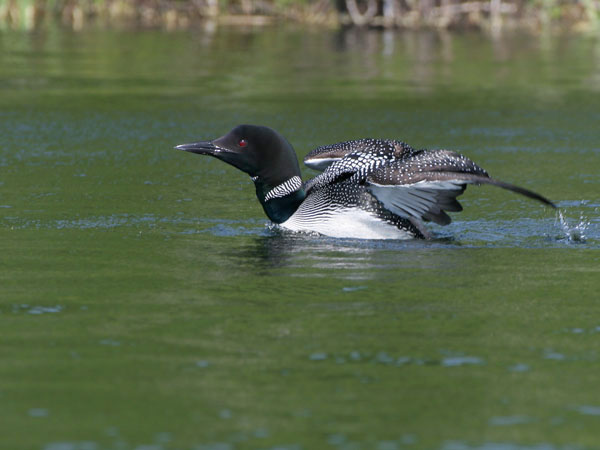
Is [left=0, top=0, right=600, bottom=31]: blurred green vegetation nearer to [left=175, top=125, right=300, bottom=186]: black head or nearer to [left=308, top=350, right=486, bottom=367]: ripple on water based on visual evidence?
[left=175, top=125, right=300, bottom=186]: black head

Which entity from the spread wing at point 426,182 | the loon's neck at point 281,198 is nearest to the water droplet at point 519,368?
the spread wing at point 426,182

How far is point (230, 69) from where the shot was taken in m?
17.5

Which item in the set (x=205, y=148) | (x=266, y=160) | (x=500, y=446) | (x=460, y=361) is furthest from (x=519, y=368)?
(x=205, y=148)

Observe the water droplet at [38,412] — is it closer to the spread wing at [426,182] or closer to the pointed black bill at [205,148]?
the spread wing at [426,182]

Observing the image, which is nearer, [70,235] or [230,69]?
[70,235]

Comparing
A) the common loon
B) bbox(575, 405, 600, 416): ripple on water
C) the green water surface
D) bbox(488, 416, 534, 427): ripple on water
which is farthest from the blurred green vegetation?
bbox(488, 416, 534, 427): ripple on water

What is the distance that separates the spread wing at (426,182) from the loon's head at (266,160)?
600 mm

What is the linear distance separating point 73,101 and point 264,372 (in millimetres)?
9834

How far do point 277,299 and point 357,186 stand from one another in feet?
5.28

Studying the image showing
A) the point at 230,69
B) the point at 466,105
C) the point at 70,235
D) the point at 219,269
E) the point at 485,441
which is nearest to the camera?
the point at 485,441

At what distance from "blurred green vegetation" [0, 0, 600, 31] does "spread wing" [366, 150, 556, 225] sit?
19422mm

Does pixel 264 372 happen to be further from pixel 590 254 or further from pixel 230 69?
pixel 230 69

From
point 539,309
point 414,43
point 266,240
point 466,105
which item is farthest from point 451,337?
point 414,43

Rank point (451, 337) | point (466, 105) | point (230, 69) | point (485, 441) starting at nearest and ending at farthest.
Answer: point (485, 441) < point (451, 337) < point (466, 105) < point (230, 69)
